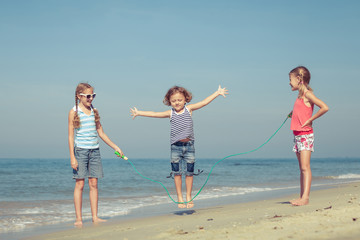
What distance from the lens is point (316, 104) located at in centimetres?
529

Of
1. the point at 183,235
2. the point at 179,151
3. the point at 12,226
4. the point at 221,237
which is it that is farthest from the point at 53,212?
the point at 221,237

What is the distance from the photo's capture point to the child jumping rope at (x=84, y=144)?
17.9 ft

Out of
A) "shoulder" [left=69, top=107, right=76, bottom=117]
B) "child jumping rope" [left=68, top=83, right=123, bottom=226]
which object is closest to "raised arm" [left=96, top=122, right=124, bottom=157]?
"child jumping rope" [left=68, top=83, right=123, bottom=226]

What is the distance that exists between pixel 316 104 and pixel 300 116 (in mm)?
269

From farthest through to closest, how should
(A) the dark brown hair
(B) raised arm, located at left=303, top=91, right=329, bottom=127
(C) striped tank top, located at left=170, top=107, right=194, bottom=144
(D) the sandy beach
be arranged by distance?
1. (A) the dark brown hair
2. (C) striped tank top, located at left=170, top=107, right=194, bottom=144
3. (B) raised arm, located at left=303, top=91, right=329, bottom=127
4. (D) the sandy beach

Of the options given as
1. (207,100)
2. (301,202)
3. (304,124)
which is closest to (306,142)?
(304,124)

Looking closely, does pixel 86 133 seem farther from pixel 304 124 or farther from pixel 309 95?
pixel 309 95

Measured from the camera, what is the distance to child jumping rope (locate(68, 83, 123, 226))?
5444mm

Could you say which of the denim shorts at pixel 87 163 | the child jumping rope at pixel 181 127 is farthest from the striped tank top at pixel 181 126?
the denim shorts at pixel 87 163

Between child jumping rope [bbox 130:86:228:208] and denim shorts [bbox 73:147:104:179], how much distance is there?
772mm

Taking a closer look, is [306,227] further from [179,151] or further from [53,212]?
[53,212]

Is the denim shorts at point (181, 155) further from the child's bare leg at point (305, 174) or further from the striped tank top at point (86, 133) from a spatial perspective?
the child's bare leg at point (305, 174)

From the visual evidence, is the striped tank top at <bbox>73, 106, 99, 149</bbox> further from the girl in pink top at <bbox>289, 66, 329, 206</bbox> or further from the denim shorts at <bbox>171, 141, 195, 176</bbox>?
the girl in pink top at <bbox>289, 66, 329, 206</bbox>

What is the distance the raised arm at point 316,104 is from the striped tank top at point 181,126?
1524 mm
